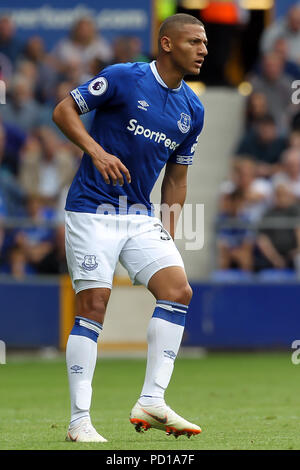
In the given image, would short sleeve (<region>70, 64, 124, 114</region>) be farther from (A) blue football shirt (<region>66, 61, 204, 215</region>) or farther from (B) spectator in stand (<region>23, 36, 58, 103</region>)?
→ (B) spectator in stand (<region>23, 36, 58, 103</region>)

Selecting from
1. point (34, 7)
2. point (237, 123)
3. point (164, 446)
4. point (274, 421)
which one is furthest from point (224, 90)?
point (164, 446)

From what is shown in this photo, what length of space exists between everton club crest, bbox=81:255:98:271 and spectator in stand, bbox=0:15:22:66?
11.5 meters

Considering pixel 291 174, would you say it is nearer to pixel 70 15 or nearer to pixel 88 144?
pixel 70 15

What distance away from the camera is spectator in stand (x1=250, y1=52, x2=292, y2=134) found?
16422 millimetres

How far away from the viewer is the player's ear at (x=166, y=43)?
6.85 m

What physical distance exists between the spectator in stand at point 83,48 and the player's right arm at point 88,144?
10.8 m

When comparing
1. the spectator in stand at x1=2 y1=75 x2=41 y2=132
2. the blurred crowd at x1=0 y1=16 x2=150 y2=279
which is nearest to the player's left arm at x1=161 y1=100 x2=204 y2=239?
the blurred crowd at x1=0 y1=16 x2=150 y2=279

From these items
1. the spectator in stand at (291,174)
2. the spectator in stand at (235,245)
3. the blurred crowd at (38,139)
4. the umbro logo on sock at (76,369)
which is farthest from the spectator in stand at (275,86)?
the umbro logo on sock at (76,369)

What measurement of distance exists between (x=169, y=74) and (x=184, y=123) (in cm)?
31

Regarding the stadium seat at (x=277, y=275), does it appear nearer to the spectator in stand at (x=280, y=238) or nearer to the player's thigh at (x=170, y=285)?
→ the spectator in stand at (x=280, y=238)

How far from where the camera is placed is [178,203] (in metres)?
7.27
